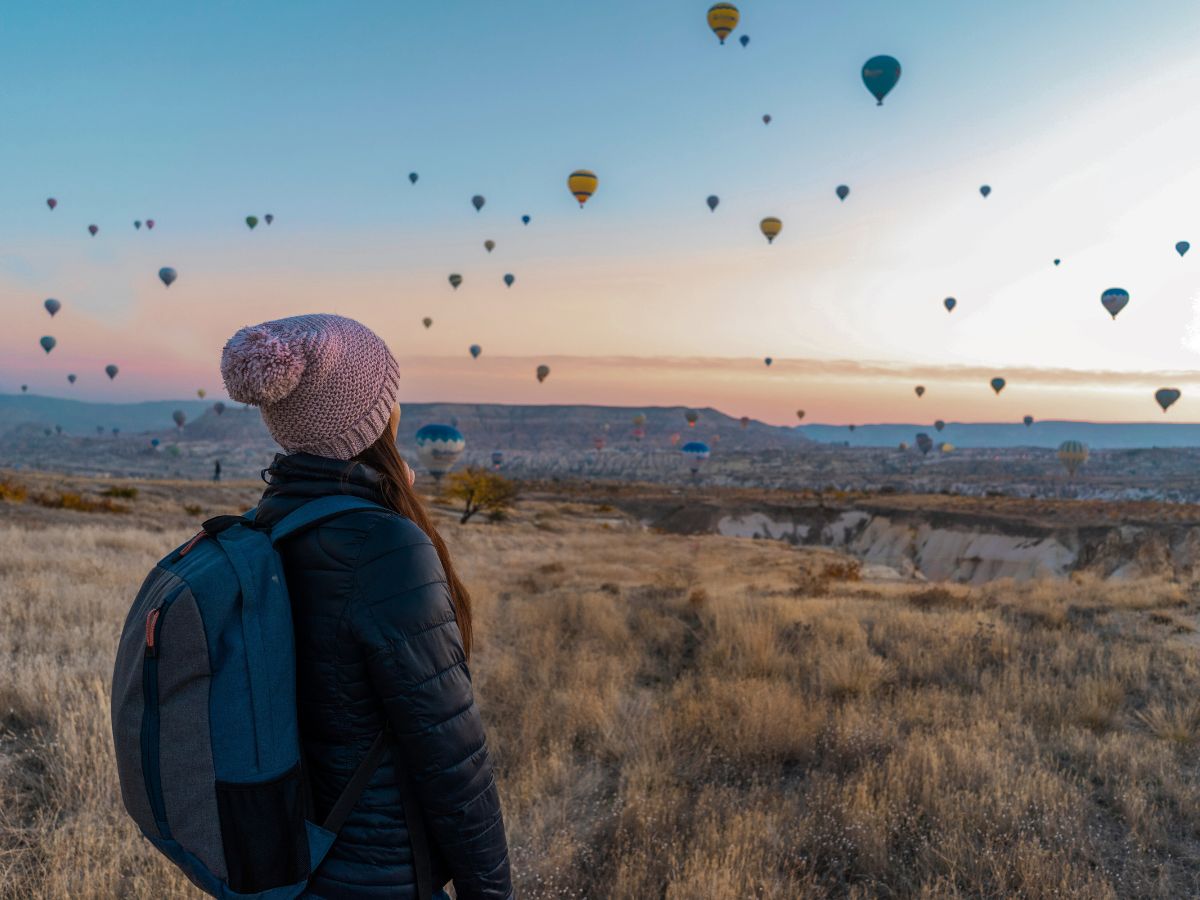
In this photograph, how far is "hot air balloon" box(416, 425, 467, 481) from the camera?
47719mm

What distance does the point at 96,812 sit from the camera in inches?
166

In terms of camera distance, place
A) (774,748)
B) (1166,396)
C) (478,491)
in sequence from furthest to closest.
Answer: (1166,396) < (478,491) < (774,748)

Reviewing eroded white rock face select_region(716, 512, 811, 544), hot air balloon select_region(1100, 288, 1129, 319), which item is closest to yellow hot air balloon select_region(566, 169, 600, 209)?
eroded white rock face select_region(716, 512, 811, 544)

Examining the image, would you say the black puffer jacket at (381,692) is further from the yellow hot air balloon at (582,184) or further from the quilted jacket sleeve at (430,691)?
the yellow hot air balloon at (582,184)

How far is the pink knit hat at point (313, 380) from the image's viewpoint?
5.72ft

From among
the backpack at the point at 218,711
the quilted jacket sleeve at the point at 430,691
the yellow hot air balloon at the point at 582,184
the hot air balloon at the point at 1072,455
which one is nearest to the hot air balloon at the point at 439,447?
the yellow hot air balloon at the point at 582,184

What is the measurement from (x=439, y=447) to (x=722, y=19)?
2938 cm

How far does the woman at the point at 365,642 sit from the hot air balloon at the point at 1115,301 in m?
55.2

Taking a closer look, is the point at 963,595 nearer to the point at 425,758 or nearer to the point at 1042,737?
the point at 1042,737

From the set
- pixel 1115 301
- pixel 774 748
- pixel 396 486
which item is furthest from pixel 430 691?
pixel 1115 301

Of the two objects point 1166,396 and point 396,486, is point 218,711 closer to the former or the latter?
point 396,486

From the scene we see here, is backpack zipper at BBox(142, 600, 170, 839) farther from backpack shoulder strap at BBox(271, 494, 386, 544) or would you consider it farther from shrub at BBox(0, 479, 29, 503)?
shrub at BBox(0, 479, 29, 503)

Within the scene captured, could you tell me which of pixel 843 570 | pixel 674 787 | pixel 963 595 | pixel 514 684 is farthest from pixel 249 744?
pixel 843 570

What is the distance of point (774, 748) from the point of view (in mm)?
5879
